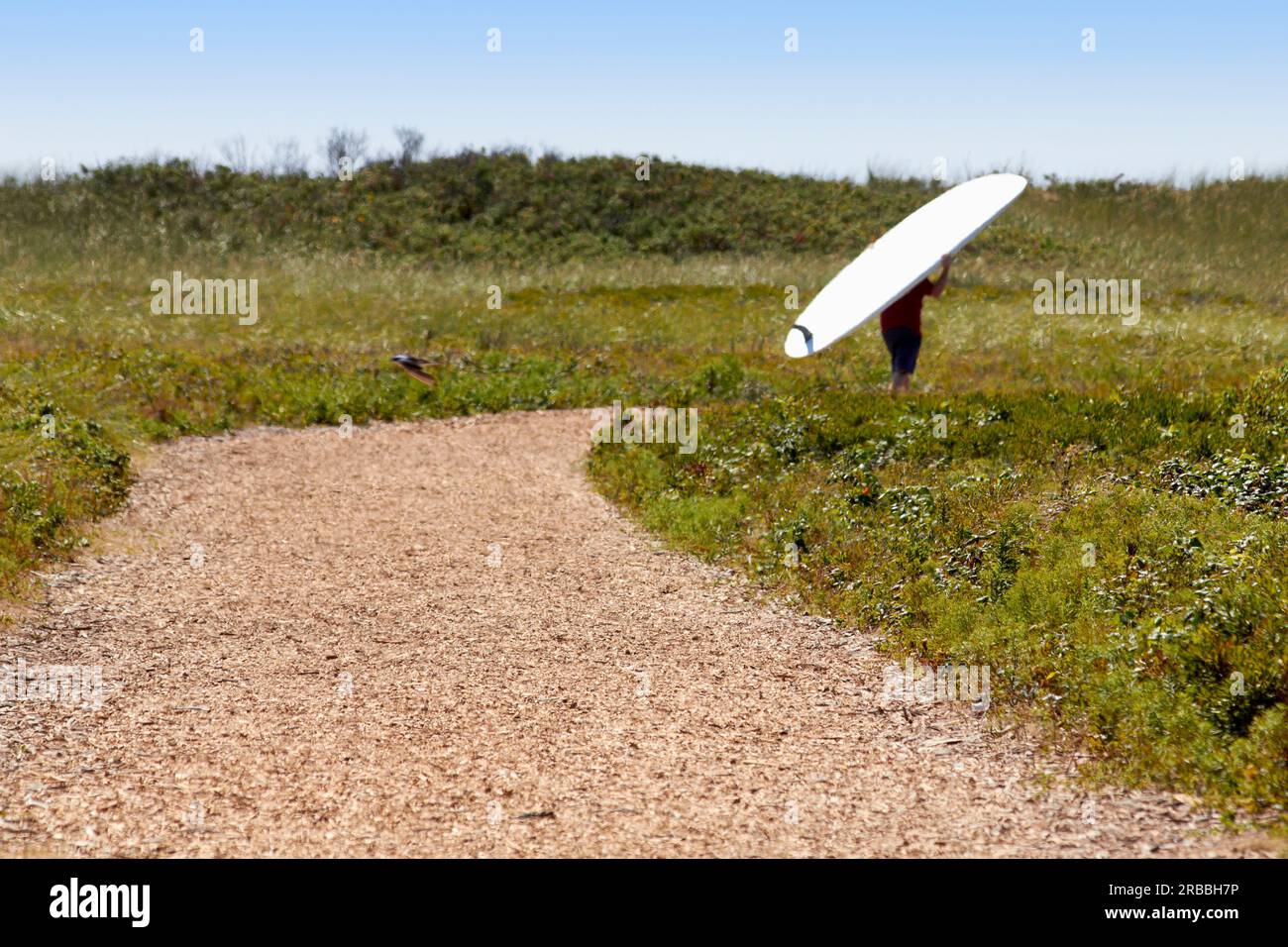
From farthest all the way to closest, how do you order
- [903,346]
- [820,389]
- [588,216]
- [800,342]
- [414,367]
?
[588,216]
[414,367]
[903,346]
[820,389]
[800,342]

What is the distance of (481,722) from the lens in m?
7.96

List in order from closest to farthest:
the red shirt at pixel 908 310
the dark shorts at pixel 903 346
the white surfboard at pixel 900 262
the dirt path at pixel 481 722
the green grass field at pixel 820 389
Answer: the dirt path at pixel 481 722, the green grass field at pixel 820 389, the white surfboard at pixel 900 262, the red shirt at pixel 908 310, the dark shorts at pixel 903 346

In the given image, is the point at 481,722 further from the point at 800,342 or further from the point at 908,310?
the point at 908,310

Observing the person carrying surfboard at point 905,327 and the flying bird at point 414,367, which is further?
the flying bird at point 414,367

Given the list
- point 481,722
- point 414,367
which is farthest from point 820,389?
point 481,722

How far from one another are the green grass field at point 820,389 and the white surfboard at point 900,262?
1183 millimetres

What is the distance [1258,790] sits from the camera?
5.98 metres

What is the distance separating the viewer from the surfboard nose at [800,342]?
58.7 feet

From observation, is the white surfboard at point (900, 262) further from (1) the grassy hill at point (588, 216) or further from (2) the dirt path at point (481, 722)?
(1) the grassy hill at point (588, 216)

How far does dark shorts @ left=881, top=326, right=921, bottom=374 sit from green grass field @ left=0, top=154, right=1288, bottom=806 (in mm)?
2039

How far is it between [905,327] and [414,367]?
10.2 m

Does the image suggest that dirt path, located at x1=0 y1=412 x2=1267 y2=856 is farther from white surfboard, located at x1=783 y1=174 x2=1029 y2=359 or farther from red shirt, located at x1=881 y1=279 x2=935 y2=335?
red shirt, located at x1=881 y1=279 x2=935 y2=335

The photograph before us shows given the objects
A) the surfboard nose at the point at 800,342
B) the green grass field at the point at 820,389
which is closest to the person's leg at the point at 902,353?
the surfboard nose at the point at 800,342
